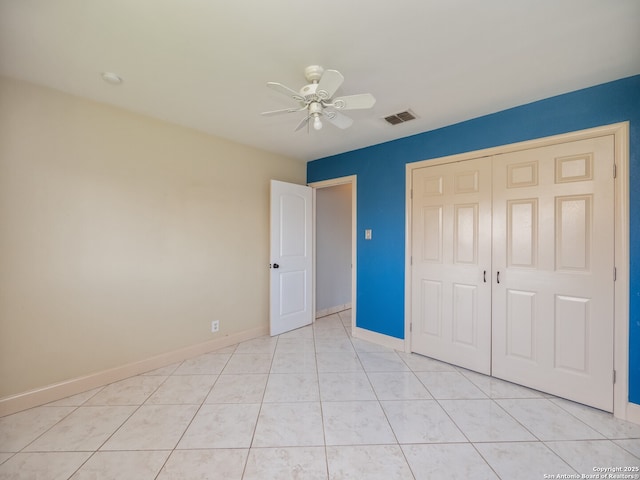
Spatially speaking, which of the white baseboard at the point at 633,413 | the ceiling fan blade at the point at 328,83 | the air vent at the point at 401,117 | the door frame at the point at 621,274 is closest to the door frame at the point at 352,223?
the air vent at the point at 401,117

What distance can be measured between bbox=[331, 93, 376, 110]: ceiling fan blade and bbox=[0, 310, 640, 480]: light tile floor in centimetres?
213

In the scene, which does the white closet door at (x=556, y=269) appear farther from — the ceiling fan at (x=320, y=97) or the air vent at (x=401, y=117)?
the ceiling fan at (x=320, y=97)

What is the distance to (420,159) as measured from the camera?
2.96m

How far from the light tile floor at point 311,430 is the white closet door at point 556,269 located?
238mm

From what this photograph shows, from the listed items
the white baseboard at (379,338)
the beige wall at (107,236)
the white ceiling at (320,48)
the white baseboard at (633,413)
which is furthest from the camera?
the white baseboard at (379,338)

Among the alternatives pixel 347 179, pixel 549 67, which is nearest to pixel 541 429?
pixel 549 67

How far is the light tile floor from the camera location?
4.98 feet

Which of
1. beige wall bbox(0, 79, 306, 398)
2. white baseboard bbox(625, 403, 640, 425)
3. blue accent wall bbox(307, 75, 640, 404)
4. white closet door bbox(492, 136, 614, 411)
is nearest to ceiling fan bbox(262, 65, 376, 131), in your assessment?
blue accent wall bbox(307, 75, 640, 404)

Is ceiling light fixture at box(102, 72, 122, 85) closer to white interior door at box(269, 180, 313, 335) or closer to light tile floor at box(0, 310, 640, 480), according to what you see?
white interior door at box(269, 180, 313, 335)

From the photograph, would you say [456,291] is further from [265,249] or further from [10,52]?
[10,52]

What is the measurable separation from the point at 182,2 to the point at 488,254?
9.32ft

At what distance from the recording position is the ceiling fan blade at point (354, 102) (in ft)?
5.58

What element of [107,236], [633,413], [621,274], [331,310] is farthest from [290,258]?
[633,413]

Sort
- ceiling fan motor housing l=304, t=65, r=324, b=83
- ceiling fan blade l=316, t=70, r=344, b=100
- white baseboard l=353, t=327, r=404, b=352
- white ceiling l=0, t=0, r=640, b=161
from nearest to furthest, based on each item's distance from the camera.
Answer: white ceiling l=0, t=0, r=640, b=161 < ceiling fan blade l=316, t=70, r=344, b=100 < ceiling fan motor housing l=304, t=65, r=324, b=83 < white baseboard l=353, t=327, r=404, b=352
